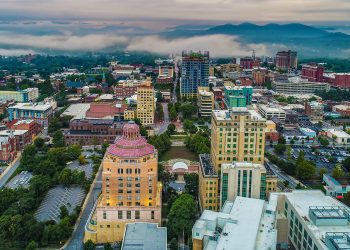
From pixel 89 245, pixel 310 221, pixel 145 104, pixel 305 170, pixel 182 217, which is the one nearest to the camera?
pixel 310 221

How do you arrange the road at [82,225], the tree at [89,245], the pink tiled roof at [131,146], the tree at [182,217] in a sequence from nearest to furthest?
the tree at [89,245], the tree at [182,217], the road at [82,225], the pink tiled roof at [131,146]

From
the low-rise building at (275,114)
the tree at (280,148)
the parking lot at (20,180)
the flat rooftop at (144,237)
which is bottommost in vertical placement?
the parking lot at (20,180)

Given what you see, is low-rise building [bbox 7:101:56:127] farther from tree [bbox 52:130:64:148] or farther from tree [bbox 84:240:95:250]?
tree [bbox 84:240:95:250]

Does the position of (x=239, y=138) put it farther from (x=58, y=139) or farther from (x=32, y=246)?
(x=58, y=139)

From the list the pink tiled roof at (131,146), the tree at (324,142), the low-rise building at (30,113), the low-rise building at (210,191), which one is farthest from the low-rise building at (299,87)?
the pink tiled roof at (131,146)

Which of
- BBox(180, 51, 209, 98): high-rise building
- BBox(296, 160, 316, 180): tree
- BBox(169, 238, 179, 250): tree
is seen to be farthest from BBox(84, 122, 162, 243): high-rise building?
BBox(180, 51, 209, 98): high-rise building

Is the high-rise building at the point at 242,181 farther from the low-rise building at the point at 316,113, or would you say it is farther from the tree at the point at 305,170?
the low-rise building at the point at 316,113

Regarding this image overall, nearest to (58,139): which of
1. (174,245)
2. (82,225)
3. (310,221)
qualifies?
(82,225)
